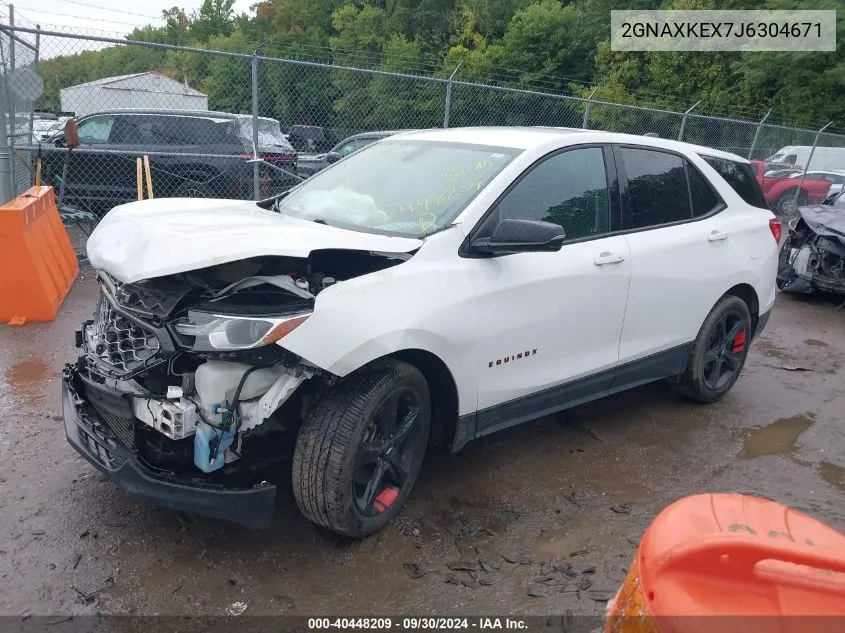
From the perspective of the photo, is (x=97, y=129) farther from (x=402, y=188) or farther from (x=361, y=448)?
(x=361, y=448)

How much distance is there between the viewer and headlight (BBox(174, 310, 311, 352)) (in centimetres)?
270

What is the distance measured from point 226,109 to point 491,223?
12861 mm

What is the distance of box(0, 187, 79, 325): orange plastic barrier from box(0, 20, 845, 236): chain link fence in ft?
4.39

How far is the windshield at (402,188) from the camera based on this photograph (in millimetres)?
3518

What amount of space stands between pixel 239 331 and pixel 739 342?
3.84m

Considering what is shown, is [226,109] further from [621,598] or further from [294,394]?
[621,598]

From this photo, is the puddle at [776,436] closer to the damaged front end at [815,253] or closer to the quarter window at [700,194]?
the quarter window at [700,194]

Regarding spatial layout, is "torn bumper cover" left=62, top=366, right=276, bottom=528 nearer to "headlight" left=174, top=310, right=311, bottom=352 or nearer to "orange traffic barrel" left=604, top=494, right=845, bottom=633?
"headlight" left=174, top=310, right=311, bottom=352

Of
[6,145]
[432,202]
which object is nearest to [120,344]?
[432,202]

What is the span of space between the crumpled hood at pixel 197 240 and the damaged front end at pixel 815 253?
6.81m

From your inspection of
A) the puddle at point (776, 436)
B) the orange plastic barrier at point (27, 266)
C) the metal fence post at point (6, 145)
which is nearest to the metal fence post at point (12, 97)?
the metal fence post at point (6, 145)

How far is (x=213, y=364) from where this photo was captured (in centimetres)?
280

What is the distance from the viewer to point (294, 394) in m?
3.02

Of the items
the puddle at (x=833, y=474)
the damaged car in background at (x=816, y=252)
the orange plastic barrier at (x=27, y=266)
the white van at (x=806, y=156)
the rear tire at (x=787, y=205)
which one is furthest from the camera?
the white van at (x=806, y=156)
